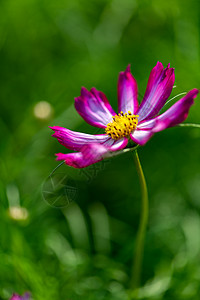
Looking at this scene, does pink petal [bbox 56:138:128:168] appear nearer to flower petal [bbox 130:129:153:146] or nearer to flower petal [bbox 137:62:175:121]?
flower petal [bbox 130:129:153:146]

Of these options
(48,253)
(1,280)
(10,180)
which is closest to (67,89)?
(10,180)

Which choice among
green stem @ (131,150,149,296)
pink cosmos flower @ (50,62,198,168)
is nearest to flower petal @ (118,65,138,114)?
pink cosmos flower @ (50,62,198,168)

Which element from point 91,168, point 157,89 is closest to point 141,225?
point 91,168

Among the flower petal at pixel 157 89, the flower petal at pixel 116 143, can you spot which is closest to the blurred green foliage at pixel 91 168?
the flower petal at pixel 116 143

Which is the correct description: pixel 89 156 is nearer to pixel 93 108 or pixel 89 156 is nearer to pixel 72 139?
pixel 72 139

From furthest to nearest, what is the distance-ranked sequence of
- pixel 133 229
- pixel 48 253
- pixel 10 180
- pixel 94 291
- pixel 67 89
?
pixel 67 89, pixel 133 229, pixel 10 180, pixel 48 253, pixel 94 291

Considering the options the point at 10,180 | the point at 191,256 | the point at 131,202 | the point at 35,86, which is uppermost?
the point at 35,86

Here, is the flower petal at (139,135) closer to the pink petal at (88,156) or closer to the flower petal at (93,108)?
the pink petal at (88,156)

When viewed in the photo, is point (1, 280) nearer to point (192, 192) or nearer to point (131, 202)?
point (131, 202)
